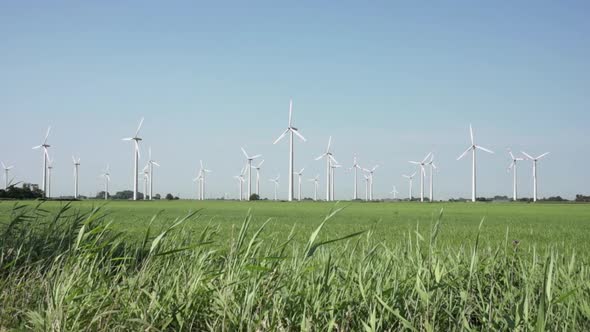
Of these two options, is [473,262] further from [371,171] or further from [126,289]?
[371,171]

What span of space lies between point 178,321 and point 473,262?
7.12ft

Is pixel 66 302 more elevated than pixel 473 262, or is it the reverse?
pixel 473 262

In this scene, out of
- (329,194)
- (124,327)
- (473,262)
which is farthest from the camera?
(329,194)

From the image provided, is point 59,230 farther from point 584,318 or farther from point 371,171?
point 371,171

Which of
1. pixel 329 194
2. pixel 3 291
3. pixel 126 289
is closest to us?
pixel 126 289

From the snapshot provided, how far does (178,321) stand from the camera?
4055 mm

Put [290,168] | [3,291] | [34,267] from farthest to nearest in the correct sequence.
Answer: [290,168] → [34,267] → [3,291]

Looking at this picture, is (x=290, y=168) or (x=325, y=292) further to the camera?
(x=290, y=168)

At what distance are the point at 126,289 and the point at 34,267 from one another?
2.00 m

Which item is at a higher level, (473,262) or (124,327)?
(473,262)

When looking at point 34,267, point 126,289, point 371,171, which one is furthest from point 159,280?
point 371,171

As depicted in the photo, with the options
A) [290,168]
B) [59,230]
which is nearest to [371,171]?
[290,168]

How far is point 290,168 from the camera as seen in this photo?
336 ft

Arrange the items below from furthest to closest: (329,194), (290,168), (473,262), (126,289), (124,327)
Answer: (329,194) < (290,168) < (126,289) < (473,262) < (124,327)
